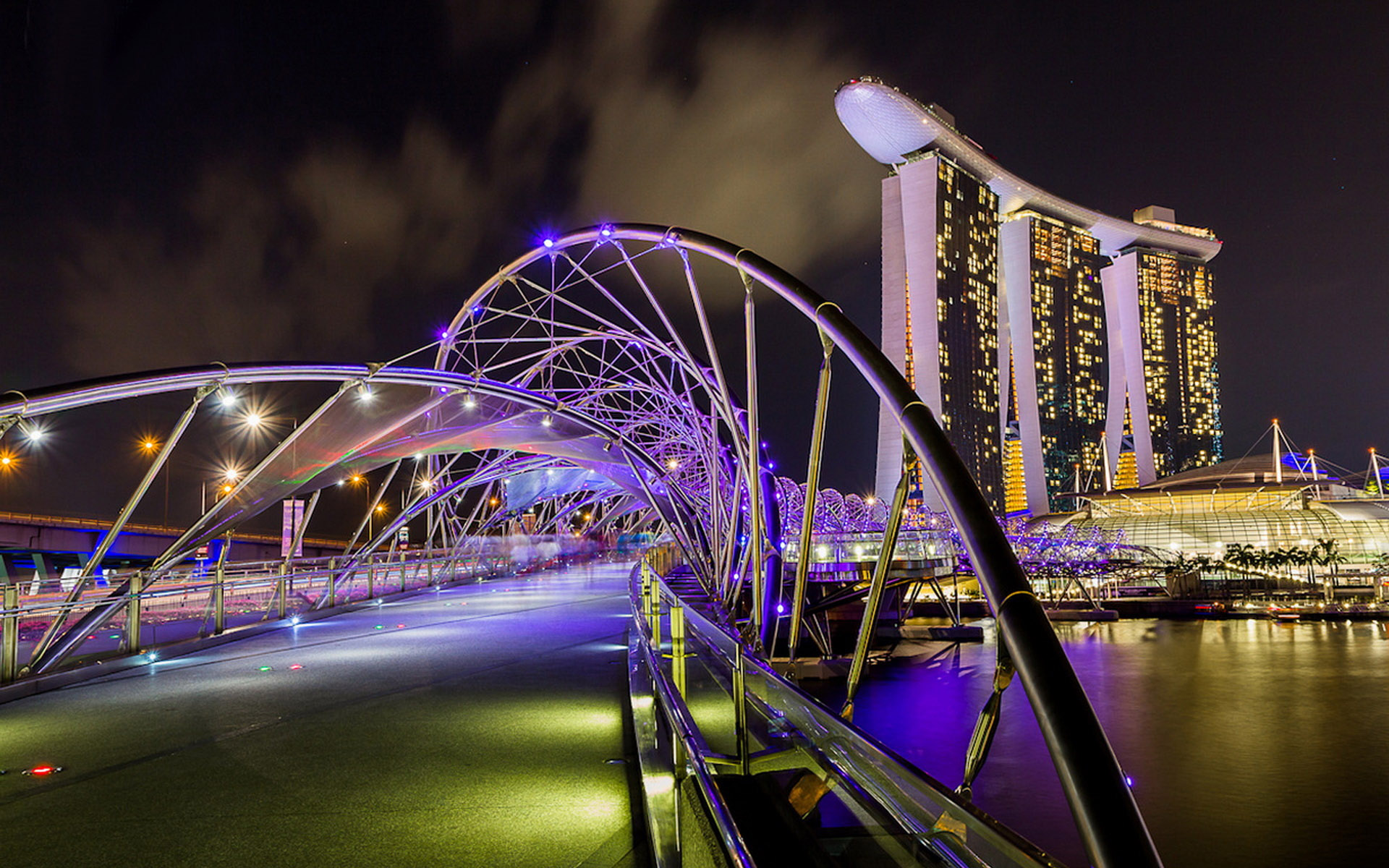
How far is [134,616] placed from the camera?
14.2m

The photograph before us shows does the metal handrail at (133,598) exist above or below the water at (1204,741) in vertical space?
above

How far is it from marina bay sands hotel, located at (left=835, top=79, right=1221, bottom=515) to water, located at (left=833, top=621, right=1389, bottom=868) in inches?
1973

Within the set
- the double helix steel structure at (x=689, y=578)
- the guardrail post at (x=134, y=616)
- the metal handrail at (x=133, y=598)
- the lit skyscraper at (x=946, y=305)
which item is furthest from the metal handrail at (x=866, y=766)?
the lit skyscraper at (x=946, y=305)

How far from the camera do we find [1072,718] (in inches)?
122

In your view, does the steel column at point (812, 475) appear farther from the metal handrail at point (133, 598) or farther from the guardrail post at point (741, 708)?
the metal handrail at point (133, 598)

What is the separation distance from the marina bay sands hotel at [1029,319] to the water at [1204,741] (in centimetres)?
5013

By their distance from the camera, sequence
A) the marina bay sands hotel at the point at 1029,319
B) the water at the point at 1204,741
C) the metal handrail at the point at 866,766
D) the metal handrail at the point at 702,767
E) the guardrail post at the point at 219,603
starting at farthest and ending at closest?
the marina bay sands hotel at the point at 1029,319, the water at the point at 1204,741, the guardrail post at the point at 219,603, the metal handrail at the point at 702,767, the metal handrail at the point at 866,766

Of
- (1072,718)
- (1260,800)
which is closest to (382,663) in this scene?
(1072,718)

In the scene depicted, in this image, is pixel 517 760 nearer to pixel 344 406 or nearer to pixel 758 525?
pixel 758 525

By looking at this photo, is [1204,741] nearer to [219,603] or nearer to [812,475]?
[812,475]

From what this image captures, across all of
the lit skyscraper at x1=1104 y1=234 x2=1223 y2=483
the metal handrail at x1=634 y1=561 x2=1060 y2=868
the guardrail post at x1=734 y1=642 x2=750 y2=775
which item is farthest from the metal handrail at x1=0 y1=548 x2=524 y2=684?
the lit skyscraper at x1=1104 y1=234 x2=1223 y2=483

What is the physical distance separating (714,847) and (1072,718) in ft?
4.38

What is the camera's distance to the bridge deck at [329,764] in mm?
5633

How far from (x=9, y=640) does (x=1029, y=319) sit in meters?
138
